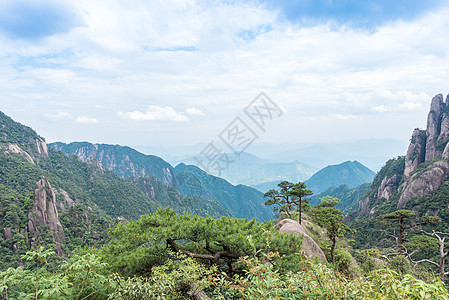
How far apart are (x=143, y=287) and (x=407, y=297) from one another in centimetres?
363

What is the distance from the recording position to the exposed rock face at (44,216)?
4084cm

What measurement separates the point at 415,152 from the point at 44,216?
76374 mm

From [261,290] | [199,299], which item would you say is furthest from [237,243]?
[261,290]

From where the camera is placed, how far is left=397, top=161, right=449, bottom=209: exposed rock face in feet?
125

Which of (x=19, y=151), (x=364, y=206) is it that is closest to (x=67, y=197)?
(x=19, y=151)

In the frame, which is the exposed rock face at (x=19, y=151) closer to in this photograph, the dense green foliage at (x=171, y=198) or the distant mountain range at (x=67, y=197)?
the distant mountain range at (x=67, y=197)

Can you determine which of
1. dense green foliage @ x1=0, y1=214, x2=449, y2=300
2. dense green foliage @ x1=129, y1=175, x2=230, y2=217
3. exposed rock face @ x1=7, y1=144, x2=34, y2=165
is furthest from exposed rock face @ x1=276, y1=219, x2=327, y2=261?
dense green foliage @ x1=129, y1=175, x2=230, y2=217

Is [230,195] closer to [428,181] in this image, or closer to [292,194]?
[428,181]

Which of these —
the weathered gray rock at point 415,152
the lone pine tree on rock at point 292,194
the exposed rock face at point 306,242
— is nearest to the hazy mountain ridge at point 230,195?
the weathered gray rock at point 415,152

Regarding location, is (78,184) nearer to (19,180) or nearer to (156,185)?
(19,180)

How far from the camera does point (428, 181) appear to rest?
38.5 m

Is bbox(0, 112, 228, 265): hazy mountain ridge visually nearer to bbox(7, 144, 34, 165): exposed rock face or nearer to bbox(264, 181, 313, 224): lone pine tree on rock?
bbox(7, 144, 34, 165): exposed rock face

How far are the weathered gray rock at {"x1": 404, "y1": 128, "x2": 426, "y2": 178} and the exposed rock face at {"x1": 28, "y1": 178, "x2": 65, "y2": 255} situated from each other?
70.4m

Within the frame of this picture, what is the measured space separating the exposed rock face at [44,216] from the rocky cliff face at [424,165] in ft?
205
